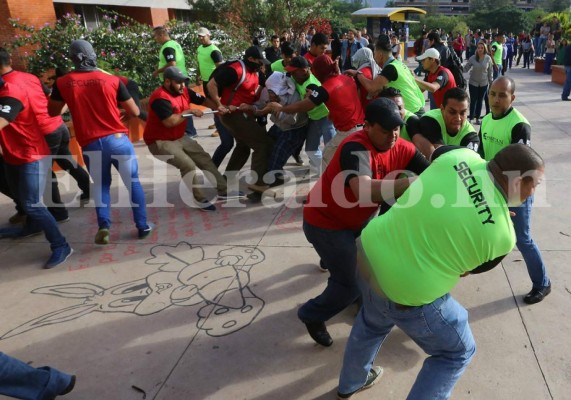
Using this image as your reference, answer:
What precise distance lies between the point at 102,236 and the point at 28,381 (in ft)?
7.40

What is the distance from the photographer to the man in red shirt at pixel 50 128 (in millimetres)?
3889

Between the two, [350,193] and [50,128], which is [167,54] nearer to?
[50,128]

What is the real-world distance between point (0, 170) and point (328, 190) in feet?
12.8

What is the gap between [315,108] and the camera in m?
5.09

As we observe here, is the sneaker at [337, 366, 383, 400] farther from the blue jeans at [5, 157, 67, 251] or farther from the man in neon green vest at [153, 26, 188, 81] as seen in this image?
the man in neon green vest at [153, 26, 188, 81]

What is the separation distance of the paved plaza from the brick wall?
844 centimetres

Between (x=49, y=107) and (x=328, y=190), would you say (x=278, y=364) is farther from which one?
(x=49, y=107)

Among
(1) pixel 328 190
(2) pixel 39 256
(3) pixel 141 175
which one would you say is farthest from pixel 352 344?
(3) pixel 141 175

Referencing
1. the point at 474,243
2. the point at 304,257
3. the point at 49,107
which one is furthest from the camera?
the point at 49,107

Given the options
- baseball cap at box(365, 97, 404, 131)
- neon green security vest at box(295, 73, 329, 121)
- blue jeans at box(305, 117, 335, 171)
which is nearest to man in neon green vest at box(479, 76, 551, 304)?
baseball cap at box(365, 97, 404, 131)

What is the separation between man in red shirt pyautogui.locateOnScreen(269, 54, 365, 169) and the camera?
14.6ft

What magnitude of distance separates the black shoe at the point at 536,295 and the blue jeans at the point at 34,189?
3933mm

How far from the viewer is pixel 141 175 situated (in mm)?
6555

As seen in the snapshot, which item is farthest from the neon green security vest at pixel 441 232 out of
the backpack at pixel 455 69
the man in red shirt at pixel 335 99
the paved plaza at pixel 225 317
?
the backpack at pixel 455 69
